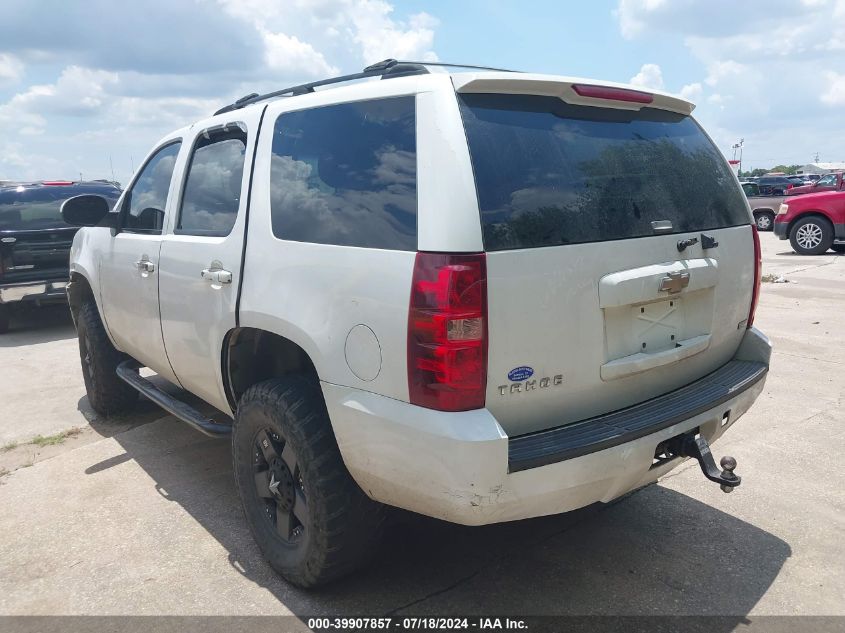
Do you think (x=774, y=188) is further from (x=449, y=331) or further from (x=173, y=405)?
(x=449, y=331)

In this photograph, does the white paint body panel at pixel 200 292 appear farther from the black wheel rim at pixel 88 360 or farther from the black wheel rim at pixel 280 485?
the black wheel rim at pixel 88 360

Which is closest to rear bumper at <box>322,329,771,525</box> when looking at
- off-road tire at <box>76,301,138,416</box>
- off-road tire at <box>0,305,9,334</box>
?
off-road tire at <box>76,301,138,416</box>

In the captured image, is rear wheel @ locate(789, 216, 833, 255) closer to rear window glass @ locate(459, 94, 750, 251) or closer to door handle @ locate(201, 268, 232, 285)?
rear window glass @ locate(459, 94, 750, 251)

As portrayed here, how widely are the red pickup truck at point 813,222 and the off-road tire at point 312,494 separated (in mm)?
14505

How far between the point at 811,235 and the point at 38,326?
14.4 m

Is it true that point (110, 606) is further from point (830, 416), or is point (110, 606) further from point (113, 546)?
point (830, 416)

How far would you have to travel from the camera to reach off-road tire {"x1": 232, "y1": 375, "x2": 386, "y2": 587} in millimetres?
2633

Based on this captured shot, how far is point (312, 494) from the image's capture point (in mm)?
2646

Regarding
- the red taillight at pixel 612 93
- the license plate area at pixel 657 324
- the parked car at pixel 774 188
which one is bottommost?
the parked car at pixel 774 188

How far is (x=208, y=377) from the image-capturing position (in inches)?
136

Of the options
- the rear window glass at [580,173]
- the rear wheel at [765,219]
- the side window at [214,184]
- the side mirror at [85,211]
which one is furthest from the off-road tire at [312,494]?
the rear wheel at [765,219]

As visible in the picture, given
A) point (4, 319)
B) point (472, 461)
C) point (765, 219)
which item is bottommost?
point (4, 319)

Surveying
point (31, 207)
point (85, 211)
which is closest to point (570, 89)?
point (85, 211)

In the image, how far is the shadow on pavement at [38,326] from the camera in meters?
8.45
